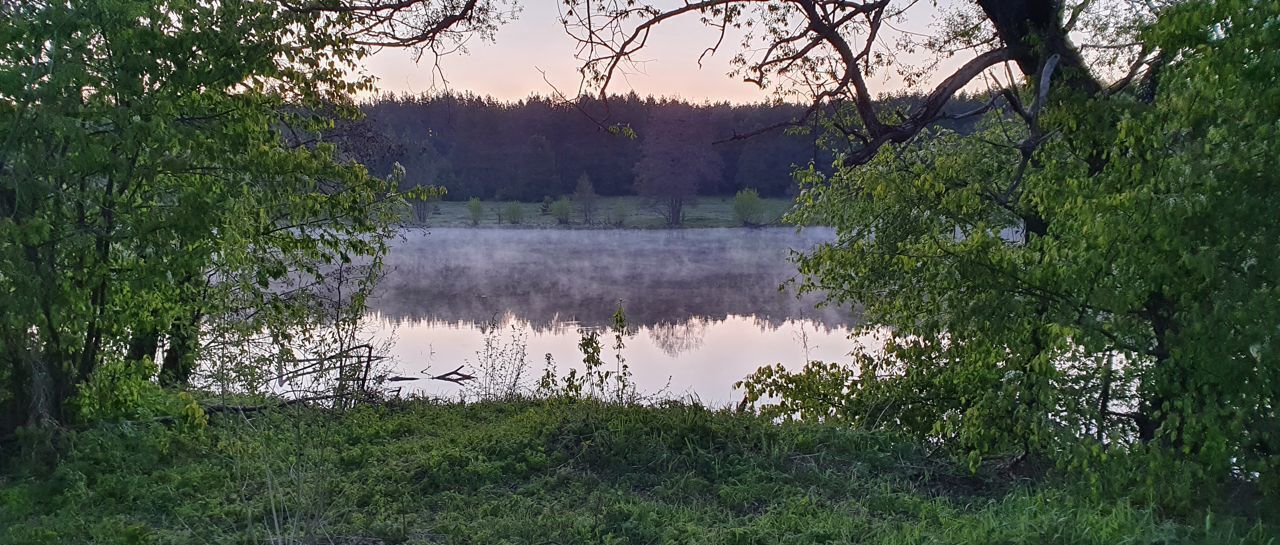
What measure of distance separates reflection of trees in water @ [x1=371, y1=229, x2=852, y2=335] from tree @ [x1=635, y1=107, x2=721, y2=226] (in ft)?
7.27

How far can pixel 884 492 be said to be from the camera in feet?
19.0

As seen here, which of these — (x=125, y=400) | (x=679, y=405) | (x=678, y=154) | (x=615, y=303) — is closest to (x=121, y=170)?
(x=125, y=400)

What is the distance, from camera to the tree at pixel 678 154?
107 feet

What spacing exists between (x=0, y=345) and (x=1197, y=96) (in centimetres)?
750

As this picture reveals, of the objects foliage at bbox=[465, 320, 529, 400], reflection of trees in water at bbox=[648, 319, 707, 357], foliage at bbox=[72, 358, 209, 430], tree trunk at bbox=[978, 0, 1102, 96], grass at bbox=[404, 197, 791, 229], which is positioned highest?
tree trunk at bbox=[978, 0, 1102, 96]

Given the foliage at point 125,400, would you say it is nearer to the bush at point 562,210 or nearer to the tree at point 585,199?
the bush at point 562,210

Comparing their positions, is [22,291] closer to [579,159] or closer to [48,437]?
[48,437]

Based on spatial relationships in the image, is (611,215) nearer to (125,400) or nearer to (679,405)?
(679,405)

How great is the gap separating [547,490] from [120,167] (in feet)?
11.2

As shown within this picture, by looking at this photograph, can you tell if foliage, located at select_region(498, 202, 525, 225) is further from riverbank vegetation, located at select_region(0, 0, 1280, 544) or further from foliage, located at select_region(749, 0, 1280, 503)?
foliage, located at select_region(749, 0, 1280, 503)

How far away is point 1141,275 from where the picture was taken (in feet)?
16.2

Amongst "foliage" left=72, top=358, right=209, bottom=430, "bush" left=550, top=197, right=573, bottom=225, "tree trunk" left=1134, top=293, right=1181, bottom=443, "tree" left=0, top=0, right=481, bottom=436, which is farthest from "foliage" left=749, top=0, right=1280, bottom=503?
"bush" left=550, top=197, right=573, bottom=225

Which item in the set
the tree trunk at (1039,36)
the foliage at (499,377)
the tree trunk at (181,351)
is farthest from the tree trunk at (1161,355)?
the foliage at (499,377)

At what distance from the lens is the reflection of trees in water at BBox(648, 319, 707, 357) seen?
1791 cm
